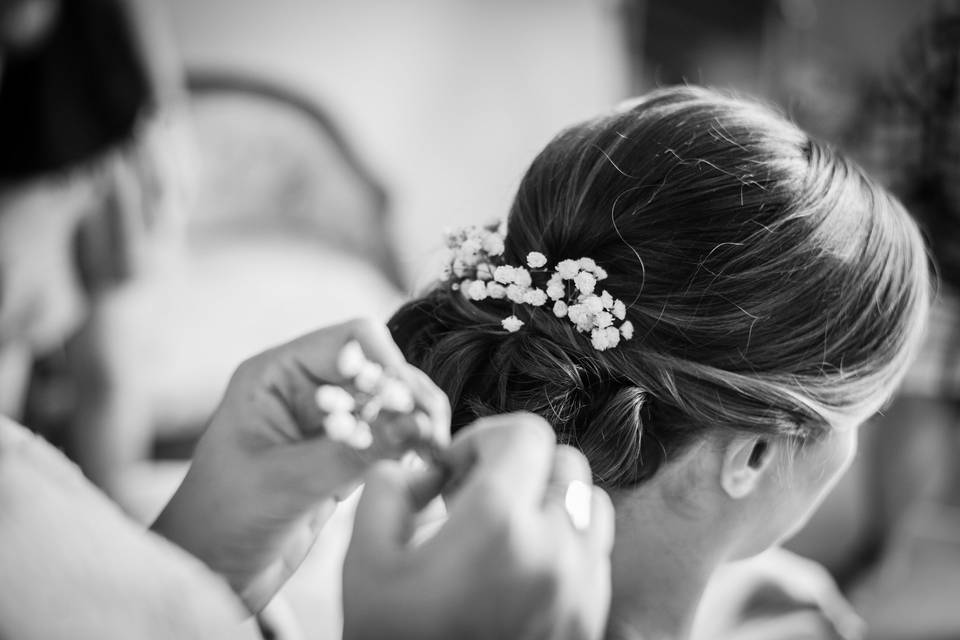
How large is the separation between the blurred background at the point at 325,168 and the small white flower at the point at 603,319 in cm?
28

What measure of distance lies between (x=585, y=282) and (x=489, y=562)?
38cm

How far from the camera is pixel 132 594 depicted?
44 centimetres

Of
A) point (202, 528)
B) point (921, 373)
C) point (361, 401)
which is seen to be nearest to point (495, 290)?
point (361, 401)

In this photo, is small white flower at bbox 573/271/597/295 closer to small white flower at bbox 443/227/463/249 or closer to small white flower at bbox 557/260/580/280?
small white flower at bbox 557/260/580/280

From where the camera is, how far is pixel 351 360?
558 mm

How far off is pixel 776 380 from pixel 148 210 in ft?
5.91

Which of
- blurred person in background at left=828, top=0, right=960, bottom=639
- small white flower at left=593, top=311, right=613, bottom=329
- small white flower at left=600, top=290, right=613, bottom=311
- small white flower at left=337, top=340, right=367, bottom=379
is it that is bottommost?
blurred person in background at left=828, top=0, right=960, bottom=639

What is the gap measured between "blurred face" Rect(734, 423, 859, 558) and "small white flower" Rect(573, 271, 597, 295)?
280 mm

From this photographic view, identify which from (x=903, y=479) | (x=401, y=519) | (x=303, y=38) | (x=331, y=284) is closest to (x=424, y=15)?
(x=303, y=38)

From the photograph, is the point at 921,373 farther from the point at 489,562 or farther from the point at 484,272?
the point at 489,562

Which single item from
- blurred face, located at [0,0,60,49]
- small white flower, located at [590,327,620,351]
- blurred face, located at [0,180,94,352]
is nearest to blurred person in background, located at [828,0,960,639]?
small white flower, located at [590,327,620,351]

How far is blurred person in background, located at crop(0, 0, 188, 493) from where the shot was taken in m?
1.87

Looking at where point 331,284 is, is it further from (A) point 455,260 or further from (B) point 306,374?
(B) point 306,374

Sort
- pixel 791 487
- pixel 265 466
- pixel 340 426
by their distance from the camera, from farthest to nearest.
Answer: pixel 791 487 < pixel 265 466 < pixel 340 426
